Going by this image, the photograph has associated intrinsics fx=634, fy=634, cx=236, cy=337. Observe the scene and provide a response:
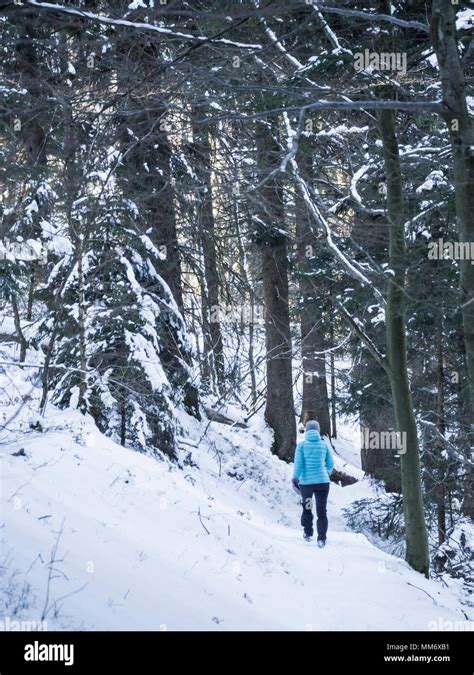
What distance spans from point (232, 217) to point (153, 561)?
34.6 feet

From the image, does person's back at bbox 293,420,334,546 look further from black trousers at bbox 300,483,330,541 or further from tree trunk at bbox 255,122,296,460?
tree trunk at bbox 255,122,296,460

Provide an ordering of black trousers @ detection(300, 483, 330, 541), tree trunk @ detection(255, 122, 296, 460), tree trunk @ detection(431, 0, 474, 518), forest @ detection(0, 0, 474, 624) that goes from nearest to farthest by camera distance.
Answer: tree trunk @ detection(431, 0, 474, 518)
forest @ detection(0, 0, 474, 624)
black trousers @ detection(300, 483, 330, 541)
tree trunk @ detection(255, 122, 296, 460)

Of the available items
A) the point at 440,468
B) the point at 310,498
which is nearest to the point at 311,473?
the point at 310,498

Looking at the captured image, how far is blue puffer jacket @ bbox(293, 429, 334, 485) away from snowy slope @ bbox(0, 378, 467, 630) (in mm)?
1013

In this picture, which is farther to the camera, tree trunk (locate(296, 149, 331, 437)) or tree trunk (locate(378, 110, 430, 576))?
tree trunk (locate(296, 149, 331, 437))

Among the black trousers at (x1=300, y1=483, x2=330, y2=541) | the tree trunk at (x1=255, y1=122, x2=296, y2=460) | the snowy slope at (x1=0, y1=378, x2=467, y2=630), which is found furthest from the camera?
the tree trunk at (x1=255, y1=122, x2=296, y2=460)

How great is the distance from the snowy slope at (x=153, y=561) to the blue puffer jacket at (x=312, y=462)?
3.32 ft

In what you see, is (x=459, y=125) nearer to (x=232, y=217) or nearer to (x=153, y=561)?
(x=153, y=561)

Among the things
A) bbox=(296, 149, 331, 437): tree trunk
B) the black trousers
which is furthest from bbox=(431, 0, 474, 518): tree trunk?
the black trousers

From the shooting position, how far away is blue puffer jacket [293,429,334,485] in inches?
399

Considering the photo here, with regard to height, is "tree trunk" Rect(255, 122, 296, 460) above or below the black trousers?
above

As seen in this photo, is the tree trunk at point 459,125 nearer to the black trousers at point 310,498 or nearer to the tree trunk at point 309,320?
the tree trunk at point 309,320

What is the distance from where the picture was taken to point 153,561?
18.9 feet
